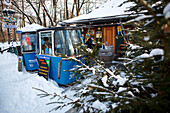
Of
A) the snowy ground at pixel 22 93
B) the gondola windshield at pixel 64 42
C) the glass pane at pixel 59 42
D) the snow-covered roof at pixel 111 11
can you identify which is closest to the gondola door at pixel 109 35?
the snow-covered roof at pixel 111 11

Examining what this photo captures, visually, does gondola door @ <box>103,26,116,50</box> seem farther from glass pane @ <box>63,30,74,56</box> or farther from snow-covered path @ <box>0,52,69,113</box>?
snow-covered path @ <box>0,52,69,113</box>

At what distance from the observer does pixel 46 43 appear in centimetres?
535

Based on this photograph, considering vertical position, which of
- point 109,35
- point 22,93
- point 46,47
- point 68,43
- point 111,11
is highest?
point 111,11

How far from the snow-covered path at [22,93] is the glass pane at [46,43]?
125 centimetres

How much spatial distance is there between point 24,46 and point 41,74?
257 cm

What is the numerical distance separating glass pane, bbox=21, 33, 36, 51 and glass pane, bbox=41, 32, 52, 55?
1.95 m

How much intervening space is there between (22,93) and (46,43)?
233 cm

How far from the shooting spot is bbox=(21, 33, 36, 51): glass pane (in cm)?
690

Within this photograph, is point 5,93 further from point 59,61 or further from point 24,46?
point 24,46

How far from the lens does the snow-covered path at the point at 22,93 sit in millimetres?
3477

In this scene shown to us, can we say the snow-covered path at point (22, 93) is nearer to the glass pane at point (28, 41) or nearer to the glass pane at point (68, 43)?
the glass pane at point (68, 43)

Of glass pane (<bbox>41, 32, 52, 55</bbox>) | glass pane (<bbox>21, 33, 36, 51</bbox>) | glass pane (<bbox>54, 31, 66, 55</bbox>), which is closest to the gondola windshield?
glass pane (<bbox>54, 31, 66, 55</bbox>)

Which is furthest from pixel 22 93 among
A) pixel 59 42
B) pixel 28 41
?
pixel 28 41

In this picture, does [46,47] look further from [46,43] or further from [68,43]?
[68,43]
